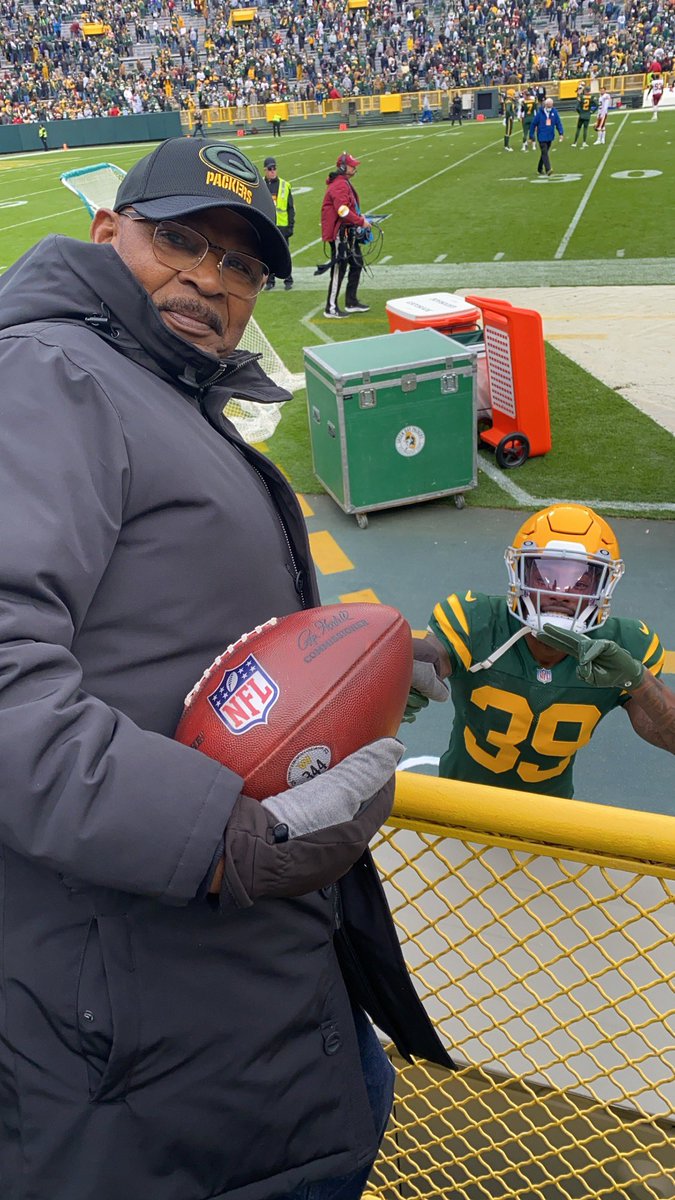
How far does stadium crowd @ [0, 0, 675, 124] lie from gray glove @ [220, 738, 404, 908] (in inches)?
1795

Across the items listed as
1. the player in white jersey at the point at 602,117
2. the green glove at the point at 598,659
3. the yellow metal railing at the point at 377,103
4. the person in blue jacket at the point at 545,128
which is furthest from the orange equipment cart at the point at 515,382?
the yellow metal railing at the point at 377,103

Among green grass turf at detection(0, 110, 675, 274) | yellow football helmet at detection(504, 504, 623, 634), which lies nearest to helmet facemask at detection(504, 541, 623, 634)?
yellow football helmet at detection(504, 504, 623, 634)

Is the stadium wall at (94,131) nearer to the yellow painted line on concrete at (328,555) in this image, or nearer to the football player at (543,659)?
the yellow painted line on concrete at (328,555)

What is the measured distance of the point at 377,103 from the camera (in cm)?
4234

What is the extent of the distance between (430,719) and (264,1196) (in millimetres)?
3398

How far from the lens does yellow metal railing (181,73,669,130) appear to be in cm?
3800

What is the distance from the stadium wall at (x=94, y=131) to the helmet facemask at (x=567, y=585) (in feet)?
143

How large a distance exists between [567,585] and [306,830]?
1.79 meters

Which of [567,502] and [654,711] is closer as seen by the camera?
[654,711]

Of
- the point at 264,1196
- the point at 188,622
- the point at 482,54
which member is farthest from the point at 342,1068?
the point at 482,54

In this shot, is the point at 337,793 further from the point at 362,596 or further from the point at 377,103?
the point at 377,103

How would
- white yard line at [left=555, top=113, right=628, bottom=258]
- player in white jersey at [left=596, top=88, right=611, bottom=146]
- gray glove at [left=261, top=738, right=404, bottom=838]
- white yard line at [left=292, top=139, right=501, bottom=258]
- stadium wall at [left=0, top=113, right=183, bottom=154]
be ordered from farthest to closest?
stadium wall at [left=0, top=113, right=183, bottom=154]
player in white jersey at [left=596, top=88, right=611, bottom=146]
white yard line at [left=292, top=139, right=501, bottom=258]
white yard line at [left=555, top=113, right=628, bottom=258]
gray glove at [left=261, top=738, right=404, bottom=838]

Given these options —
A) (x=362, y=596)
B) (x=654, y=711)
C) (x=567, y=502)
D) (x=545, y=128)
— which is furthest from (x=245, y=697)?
(x=545, y=128)

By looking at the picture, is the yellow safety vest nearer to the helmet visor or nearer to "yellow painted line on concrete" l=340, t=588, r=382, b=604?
"yellow painted line on concrete" l=340, t=588, r=382, b=604
